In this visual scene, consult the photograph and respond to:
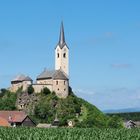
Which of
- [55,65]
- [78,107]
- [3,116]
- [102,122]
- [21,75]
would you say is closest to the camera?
[3,116]

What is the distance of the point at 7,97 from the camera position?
132 meters

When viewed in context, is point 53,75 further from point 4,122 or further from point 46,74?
point 4,122

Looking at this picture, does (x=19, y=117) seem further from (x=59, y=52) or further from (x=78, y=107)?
(x=59, y=52)

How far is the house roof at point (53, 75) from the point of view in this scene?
130788 mm

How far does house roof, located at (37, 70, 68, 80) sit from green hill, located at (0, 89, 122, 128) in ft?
13.6

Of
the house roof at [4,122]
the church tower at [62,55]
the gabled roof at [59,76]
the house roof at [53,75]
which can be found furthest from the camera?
the church tower at [62,55]

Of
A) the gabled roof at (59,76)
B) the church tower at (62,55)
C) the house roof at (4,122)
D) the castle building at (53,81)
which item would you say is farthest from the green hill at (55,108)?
the house roof at (4,122)

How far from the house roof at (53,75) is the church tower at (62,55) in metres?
6.70

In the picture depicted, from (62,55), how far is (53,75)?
1418 cm

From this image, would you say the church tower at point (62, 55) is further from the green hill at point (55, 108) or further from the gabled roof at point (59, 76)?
the green hill at point (55, 108)

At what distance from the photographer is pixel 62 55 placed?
145 m

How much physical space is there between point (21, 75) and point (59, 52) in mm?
14444

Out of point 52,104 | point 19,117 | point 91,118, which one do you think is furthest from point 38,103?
point 19,117

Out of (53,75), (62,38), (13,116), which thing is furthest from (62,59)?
(13,116)
